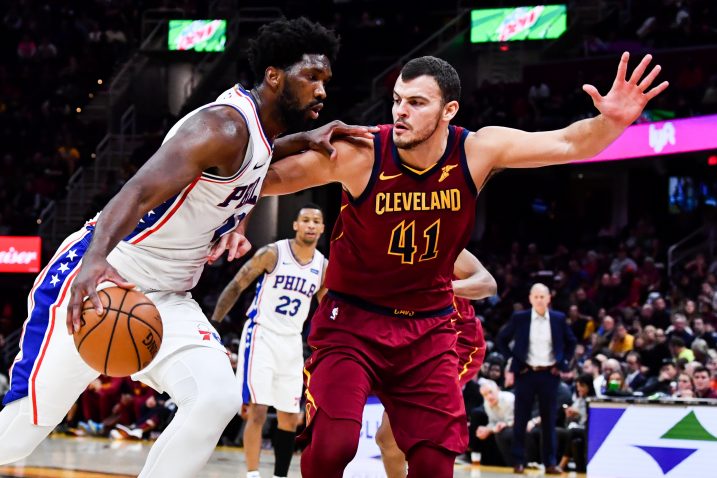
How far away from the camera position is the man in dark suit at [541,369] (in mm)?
10094

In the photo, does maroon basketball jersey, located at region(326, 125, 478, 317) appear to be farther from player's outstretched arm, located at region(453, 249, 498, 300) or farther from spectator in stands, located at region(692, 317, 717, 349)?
spectator in stands, located at region(692, 317, 717, 349)

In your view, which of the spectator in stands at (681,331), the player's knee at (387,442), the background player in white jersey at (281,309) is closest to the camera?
the player's knee at (387,442)

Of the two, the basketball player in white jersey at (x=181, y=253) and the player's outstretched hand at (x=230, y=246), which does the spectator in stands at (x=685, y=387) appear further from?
the basketball player in white jersey at (x=181, y=253)

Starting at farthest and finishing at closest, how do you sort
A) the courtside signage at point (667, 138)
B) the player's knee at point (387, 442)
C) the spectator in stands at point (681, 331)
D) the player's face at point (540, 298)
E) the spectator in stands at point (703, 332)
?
the courtside signage at point (667, 138), the spectator in stands at point (681, 331), the spectator in stands at point (703, 332), the player's face at point (540, 298), the player's knee at point (387, 442)

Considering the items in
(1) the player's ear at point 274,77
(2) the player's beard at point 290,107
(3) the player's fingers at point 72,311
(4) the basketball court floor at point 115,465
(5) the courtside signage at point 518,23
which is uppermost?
(5) the courtside signage at point 518,23

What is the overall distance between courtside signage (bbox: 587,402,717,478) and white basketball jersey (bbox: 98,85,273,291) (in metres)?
5.73

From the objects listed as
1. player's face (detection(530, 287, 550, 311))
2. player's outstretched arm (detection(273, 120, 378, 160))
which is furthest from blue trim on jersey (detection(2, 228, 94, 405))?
player's face (detection(530, 287, 550, 311))

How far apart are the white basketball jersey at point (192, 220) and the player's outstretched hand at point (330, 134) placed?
34 centimetres

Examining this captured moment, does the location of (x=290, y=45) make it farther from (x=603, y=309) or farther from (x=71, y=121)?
(x=71, y=121)

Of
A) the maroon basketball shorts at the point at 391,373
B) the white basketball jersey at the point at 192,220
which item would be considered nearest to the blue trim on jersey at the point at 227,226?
the white basketball jersey at the point at 192,220

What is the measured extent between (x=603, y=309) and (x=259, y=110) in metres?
10.6

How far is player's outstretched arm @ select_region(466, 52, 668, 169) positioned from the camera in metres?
4.09

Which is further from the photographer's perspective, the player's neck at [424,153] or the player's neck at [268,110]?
the player's neck at [424,153]

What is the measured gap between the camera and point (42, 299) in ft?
13.5
